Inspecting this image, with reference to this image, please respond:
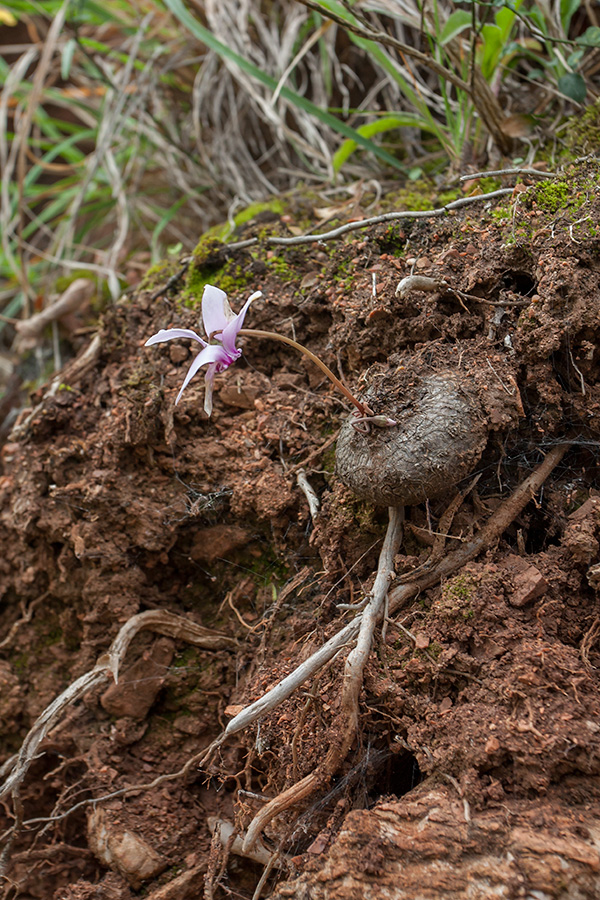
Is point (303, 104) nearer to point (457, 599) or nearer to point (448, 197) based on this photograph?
point (448, 197)

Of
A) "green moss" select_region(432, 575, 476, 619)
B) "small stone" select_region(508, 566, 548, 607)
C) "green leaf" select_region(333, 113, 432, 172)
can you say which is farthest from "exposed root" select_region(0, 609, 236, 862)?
"green leaf" select_region(333, 113, 432, 172)

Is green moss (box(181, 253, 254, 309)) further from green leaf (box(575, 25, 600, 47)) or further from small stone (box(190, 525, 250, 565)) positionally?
green leaf (box(575, 25, 600, 47))

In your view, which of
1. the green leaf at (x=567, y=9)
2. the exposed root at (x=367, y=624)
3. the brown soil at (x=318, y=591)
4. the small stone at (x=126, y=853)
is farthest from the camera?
the green leaf at (x=567, y=9)

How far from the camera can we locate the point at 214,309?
1.13m

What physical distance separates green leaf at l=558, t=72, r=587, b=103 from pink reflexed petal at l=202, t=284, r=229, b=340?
121cm

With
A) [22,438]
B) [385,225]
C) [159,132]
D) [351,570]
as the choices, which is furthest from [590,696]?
[159,132]

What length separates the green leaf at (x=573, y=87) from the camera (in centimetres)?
168

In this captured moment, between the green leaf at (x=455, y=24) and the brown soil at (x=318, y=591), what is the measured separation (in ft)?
1.86

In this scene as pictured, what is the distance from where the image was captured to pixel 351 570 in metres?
1.33

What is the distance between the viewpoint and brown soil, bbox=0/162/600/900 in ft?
3.29

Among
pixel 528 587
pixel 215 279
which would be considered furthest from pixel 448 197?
pixel 528 587

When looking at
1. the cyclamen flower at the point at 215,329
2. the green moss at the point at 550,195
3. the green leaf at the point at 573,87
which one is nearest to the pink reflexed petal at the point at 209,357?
the cyclamen flower at the point at 215,329

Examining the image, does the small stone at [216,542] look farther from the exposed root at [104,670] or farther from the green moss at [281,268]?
the green moss at [281,268]

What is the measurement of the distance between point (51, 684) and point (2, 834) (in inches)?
13.5
